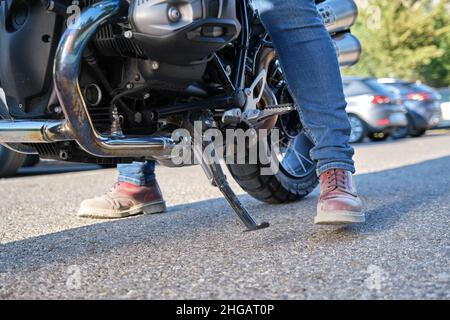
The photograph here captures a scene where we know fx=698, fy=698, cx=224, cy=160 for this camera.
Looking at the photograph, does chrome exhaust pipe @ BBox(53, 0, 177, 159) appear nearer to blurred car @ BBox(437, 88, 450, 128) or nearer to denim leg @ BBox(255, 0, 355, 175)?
denim leg @ BBox(255, 0, 355, 175)

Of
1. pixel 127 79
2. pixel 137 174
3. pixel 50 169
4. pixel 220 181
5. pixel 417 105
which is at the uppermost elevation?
pixel 127 79

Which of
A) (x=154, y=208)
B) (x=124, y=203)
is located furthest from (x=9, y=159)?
(x=154, y=208)

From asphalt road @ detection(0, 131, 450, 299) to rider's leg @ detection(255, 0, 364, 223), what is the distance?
24cm

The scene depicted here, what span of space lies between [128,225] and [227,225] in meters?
0.43

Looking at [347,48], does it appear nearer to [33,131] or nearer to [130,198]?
[130,198]

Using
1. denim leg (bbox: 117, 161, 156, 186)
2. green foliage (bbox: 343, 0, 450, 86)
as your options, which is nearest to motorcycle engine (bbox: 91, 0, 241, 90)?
denim leg (bbox: 117, 161, 156, 186)

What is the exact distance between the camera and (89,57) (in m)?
2.22

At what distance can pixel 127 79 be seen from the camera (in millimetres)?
2295

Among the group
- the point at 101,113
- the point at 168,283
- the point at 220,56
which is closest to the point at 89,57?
the point at 101,113

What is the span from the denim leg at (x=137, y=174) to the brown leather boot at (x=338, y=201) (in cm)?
110

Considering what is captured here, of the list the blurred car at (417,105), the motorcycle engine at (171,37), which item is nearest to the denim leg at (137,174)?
the motorcycle engine at (171,37)

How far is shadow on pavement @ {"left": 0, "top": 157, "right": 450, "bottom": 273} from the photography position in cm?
231

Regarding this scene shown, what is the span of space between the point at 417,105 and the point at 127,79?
40.9ft

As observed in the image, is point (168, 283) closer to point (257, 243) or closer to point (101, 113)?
point (257, 243)
